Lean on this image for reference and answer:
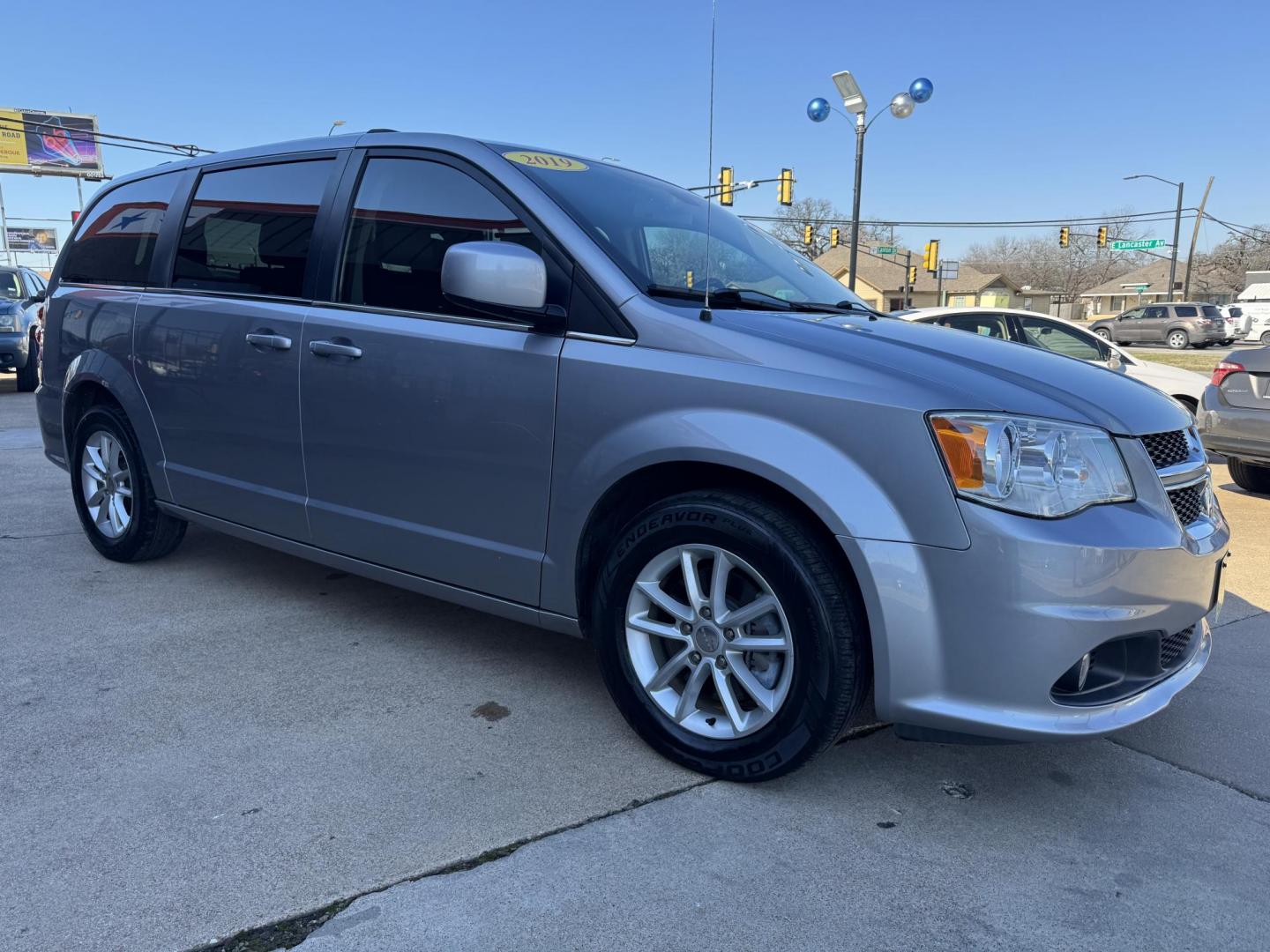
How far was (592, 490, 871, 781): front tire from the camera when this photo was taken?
235 cm

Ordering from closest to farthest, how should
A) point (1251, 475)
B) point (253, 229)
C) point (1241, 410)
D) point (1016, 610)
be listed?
1. point (1016, 610)
2. point (253, 229)
3. point (1241, 410)
4. point (1251, 475)

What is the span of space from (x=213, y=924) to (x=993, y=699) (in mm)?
1777

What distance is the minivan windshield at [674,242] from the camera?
2896 millimetres

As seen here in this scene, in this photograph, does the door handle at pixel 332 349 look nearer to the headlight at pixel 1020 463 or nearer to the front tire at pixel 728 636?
the front tire at pixel 728 636

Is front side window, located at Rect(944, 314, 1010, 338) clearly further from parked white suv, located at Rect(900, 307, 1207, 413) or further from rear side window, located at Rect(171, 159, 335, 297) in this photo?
rear side window, located at Rect(171, 159, 335, 297)

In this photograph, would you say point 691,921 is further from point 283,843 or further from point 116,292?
point 116,292

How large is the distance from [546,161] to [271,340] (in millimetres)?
1205

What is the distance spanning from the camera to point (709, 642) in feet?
8.39

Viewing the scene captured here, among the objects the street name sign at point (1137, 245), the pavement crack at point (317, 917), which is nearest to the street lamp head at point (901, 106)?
the pavement crack at point (317, 917)

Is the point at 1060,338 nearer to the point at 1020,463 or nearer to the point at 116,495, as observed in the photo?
the point at 1020,463

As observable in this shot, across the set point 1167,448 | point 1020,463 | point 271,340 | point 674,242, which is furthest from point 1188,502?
point 271,340

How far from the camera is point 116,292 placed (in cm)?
427

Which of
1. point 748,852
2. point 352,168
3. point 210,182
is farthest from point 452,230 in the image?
point 748,852

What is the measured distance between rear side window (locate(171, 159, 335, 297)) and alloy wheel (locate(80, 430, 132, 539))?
1.00 meters
